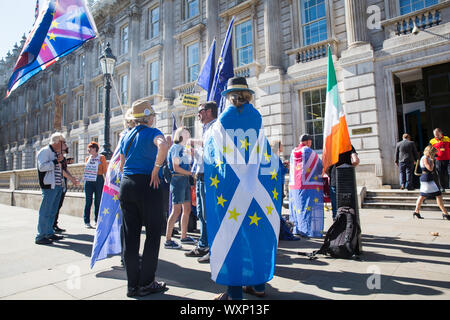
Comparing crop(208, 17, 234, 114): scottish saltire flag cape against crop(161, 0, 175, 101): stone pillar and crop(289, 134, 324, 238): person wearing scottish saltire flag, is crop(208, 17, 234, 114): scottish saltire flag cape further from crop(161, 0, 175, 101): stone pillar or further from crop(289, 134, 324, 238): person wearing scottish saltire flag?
crop(161, 0, 175, 101): stone pillar

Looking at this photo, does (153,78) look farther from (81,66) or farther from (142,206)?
(142,206)

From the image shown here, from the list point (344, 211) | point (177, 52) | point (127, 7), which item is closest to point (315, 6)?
point (177, 52)

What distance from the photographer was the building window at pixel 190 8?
16.7 m

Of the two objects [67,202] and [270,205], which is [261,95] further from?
[270,205]

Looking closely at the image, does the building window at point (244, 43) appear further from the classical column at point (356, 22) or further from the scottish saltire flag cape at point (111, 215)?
the scottish saltire flag cape at point (111, 215)

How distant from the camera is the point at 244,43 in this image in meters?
13.9

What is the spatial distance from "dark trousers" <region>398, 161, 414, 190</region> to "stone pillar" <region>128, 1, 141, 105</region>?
1646 centimetres

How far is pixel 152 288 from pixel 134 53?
19838 mm

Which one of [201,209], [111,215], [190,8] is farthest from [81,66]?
[201,209]

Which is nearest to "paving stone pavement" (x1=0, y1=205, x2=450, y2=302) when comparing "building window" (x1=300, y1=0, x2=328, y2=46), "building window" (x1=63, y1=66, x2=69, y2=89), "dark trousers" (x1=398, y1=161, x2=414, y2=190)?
"dark trousers" (x1=398, y1=161, x2=414, y2=190)

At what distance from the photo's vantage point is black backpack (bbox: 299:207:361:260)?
350cm

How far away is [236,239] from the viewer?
2277 mm

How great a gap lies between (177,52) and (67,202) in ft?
38.6

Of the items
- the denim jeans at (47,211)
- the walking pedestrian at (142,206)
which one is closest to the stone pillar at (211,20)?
the denim jeans at (47,211)
